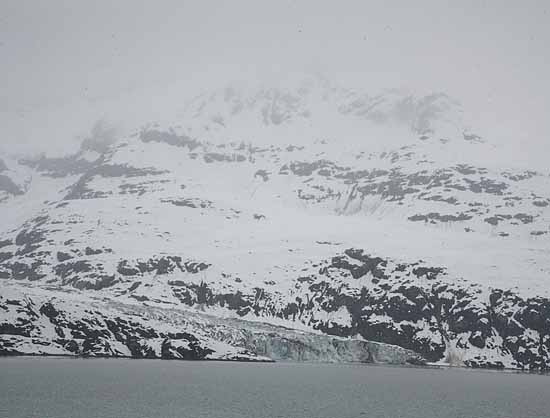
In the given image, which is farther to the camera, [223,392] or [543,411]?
[223,392]

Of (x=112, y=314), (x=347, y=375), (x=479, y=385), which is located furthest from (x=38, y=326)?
(x=479, y=385)

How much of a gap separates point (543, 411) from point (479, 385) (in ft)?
148

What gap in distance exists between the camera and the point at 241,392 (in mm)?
126062

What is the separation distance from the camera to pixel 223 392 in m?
125

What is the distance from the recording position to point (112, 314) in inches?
7844

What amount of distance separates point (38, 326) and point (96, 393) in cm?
7558

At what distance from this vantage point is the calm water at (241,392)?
4013 inches

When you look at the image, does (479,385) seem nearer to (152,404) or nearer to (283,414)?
(283,414)

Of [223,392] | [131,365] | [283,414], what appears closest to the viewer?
[283,414]

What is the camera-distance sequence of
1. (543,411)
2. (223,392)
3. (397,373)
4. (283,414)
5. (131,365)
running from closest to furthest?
(283,414) < (543,411) < (223,392) < (131,365) < (397,373)

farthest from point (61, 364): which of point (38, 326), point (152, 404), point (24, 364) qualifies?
point (152, 404)

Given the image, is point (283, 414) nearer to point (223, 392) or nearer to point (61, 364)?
point (223, 392)

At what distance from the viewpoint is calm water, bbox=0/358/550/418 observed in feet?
334

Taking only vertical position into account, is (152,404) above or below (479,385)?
above
